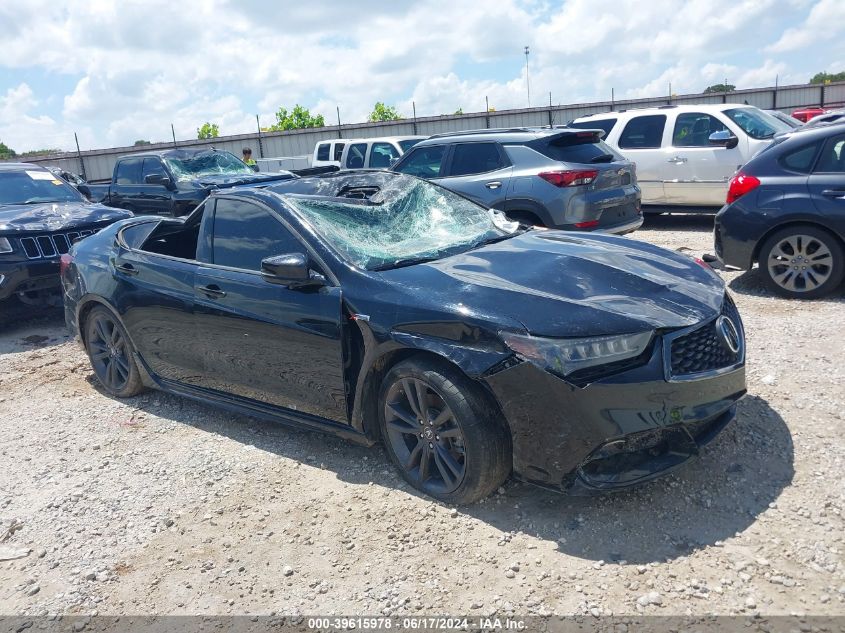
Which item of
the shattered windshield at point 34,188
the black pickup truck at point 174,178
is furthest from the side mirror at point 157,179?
the shattered windshield at point 34,188

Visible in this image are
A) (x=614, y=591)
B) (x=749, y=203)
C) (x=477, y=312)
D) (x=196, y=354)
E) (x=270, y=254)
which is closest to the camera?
(x=614, y=591)

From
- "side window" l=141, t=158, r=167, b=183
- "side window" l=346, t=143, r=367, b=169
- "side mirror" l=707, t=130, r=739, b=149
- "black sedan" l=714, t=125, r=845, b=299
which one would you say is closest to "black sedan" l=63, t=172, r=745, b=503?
"black sedan" l=714, t=125, r=845, b=299

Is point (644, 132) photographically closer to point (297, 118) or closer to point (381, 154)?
point (381, 154)

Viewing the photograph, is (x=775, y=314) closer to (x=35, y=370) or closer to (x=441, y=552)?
(x=441, y=552)

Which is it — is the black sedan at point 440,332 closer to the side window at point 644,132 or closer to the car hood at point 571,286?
the car hood at point 571,286

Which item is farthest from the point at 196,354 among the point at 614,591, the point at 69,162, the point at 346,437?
the point at 69,162

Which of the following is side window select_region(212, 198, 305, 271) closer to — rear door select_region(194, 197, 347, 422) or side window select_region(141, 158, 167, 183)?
rear door select_region(194, 197, 347, 422)

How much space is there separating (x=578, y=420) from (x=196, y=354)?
278 cm

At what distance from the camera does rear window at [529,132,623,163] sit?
27.0ft

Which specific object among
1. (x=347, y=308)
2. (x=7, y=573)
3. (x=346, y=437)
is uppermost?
(x=347, y=308)

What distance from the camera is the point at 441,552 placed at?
3369 millimetres

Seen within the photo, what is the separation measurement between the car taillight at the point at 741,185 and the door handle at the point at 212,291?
5117 mm

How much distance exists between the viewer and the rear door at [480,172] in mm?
8445

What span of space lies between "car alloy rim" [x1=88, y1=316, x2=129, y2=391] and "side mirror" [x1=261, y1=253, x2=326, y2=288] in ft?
7.01
